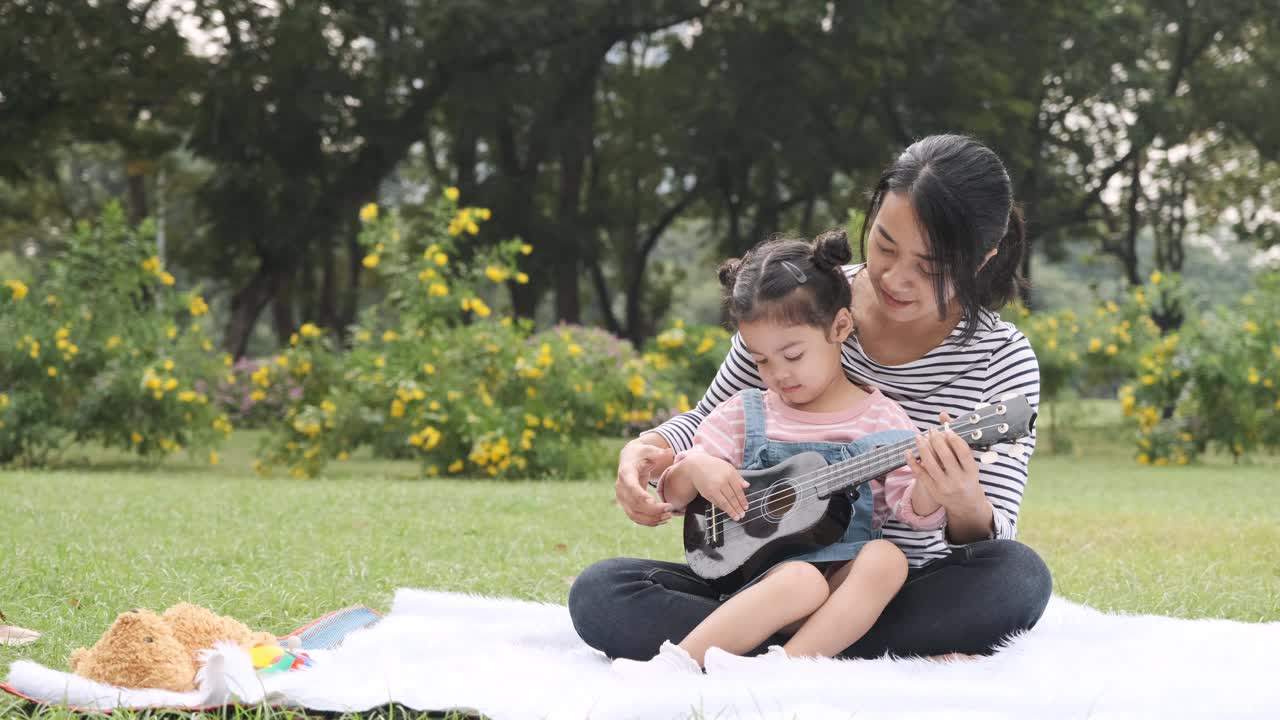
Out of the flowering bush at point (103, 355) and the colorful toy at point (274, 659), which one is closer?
the colorful toy at point (274, 659)

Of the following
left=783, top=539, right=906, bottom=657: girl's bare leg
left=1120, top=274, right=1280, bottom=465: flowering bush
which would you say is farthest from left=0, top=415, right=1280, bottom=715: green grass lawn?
left=1120, top=274, right=1280, bottom=465: flowering bush

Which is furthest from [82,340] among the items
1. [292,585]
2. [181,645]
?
[181,645]

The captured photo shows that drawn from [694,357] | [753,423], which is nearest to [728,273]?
[753,423]

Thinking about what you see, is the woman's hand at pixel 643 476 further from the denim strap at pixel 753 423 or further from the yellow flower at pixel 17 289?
the yellow flower at pixel 17 289

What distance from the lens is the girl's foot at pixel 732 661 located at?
8.03ft

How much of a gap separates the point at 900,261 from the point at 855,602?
0.75 meters

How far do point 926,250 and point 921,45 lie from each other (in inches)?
674

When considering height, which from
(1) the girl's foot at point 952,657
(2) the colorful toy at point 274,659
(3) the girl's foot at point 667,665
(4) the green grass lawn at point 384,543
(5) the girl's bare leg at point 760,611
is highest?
(5) the girl's bare leg at point 760,611

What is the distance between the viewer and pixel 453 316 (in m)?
9.25

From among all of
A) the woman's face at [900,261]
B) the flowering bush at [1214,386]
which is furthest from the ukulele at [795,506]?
the flowering bush at [1214,386]

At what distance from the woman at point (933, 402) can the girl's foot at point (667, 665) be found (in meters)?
0.22

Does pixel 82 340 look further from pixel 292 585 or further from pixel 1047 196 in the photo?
pixel 1047 196

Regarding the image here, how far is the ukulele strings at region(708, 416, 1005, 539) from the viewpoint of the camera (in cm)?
249

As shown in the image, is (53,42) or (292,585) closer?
(292,585)
